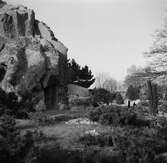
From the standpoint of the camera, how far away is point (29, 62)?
103 feet

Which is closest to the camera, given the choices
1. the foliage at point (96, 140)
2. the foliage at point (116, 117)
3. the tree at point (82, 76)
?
the foliage at point (96, 140)

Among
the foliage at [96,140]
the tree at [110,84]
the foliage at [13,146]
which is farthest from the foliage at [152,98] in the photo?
the tree at [110,84]

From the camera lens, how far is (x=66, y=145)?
38.0 ft

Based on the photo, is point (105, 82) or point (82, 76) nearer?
point (82, 76)

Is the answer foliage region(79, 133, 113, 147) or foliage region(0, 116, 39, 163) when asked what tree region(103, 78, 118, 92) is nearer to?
foliage region(79, 133, 113, 147)

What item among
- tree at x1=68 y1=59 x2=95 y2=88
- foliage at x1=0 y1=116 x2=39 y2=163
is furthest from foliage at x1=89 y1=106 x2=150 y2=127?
tree at x1=68 y1=59 x2=95 y2=88

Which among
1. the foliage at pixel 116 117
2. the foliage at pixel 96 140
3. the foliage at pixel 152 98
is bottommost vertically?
the foliage at pixel 96 140

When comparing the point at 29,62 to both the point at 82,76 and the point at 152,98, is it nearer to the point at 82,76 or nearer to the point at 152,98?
the point at 152,98

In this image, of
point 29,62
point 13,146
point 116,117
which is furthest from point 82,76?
point 13,146

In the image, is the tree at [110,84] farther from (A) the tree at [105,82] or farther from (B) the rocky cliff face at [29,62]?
(B) the rocky cliff face at [29,62]

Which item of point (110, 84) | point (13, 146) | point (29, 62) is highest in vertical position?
point (110, 84)

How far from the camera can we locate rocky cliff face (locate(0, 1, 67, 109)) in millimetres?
29745

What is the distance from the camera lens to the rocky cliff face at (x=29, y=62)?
1171 inches

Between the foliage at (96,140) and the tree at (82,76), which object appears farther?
the tree at (82,76)
